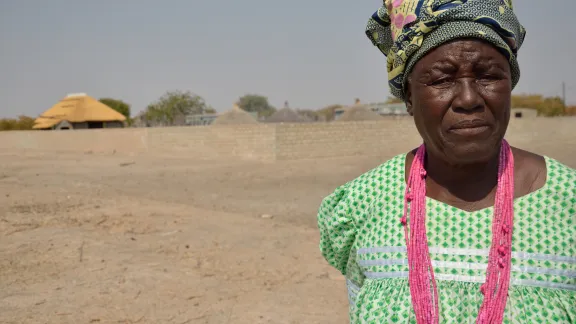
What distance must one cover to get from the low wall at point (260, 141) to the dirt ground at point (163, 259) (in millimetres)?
6244

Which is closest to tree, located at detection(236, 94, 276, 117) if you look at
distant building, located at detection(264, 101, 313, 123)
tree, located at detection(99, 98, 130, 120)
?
tree, located at detection(99, 98, 130, 120)

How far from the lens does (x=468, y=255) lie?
5.08ft

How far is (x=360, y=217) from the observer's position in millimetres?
1731

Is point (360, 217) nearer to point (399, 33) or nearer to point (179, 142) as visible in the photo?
point (399, 33)

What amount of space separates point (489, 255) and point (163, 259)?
4.24 meters

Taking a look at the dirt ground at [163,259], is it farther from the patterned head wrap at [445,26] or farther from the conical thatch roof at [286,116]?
the conical thatch roof at [286,116]

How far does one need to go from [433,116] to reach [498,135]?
6.5 inches

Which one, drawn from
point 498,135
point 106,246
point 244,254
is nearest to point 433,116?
point 498,135

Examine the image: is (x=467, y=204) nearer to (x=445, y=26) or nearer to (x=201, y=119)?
(x=445, y=26)

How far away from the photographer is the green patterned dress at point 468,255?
1503 millimetres

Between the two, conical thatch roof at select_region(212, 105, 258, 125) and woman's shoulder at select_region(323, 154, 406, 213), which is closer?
woman's shoulder at select_region(323, 154, 406, 213)

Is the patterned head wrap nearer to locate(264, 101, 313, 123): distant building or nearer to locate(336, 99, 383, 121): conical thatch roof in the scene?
locate(336, 99, 383, 121): conical thatch roof

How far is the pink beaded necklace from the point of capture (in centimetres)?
150

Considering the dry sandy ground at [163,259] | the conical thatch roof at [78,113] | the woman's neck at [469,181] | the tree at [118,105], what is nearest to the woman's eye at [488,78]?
the woman's neck at [469,181]
